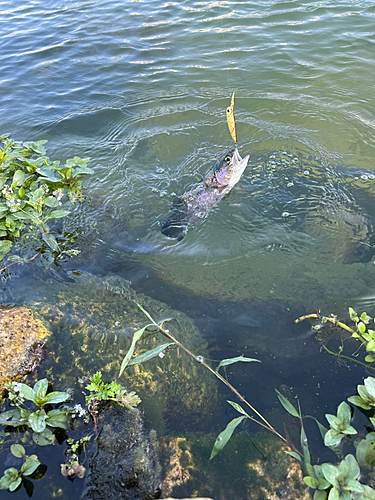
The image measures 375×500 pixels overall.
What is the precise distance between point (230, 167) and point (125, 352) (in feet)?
8.35

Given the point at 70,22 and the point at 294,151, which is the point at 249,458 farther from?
the point at 70,22

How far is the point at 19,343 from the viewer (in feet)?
9.23

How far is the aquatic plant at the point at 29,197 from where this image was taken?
12.9 feet

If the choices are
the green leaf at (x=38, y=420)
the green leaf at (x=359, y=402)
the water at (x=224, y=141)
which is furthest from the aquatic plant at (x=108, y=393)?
the green leaf at (x=359, y=402)

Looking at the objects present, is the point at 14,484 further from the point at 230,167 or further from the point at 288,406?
the point at 230,167

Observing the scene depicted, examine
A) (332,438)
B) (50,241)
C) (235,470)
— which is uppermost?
(50,241)

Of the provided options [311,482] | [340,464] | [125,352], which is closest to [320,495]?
[311,482]

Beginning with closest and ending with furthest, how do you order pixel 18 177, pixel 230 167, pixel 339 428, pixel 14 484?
pixel 14 484 < pixel 339 428 < pixel 18 177 < pixel 230 167

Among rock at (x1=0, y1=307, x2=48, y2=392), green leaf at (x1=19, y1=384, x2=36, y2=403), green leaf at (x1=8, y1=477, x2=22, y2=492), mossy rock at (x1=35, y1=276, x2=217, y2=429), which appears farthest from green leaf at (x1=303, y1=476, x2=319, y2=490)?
rock at (x1=0, y1=307, x2=48, y2=392)

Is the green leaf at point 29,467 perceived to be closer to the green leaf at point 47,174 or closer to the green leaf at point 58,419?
the green leaf at point 58,419

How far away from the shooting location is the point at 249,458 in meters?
2.36

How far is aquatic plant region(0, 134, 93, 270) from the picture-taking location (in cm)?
394

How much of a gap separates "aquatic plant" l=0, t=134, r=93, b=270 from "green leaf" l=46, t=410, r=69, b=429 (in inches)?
77.7

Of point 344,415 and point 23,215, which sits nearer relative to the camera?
point 344,415
